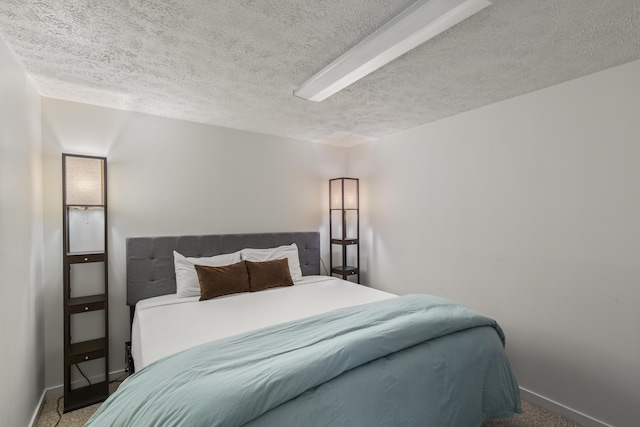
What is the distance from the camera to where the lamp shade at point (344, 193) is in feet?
12.9

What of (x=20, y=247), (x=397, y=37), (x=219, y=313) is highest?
(x=397, y=37)

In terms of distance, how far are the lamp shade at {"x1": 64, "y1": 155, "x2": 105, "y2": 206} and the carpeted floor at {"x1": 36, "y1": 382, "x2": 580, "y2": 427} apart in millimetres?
1598

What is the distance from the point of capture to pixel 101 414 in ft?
4.37

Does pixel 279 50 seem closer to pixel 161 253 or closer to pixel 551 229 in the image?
pixel 161 253

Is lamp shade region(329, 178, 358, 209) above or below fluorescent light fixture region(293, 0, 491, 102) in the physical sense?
below

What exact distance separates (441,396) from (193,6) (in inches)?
90.6

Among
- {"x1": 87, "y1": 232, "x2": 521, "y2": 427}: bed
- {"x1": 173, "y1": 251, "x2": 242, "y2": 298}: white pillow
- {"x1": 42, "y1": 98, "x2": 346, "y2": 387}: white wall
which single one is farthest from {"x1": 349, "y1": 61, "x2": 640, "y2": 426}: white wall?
{"x1": 173, "y1": 251, "x2": 242, "y2": 298}: white pillow

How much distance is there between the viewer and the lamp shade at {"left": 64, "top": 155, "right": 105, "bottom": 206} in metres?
2.34

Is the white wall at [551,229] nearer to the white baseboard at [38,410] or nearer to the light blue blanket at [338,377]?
the light blue blanket at [338,377]

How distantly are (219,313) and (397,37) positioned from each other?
2215 millimetres

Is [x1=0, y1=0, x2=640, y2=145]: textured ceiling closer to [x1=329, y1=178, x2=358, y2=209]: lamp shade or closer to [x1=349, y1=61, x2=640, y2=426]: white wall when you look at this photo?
[x1=349, y1=61, x2=640, y2=426]: white wall

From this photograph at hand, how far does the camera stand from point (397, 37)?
1554mm

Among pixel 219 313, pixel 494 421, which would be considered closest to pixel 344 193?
pixel 219 313

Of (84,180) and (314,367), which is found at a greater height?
(84,180)
